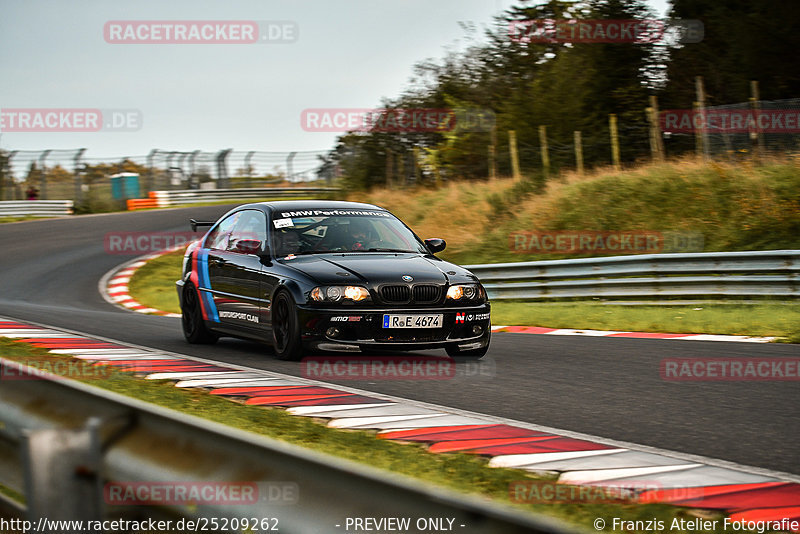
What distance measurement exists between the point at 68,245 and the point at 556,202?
13566 mm

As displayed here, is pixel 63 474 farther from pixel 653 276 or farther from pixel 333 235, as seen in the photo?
pixel 653 276

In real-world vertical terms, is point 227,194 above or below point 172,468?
above

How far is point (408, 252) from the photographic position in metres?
9.19

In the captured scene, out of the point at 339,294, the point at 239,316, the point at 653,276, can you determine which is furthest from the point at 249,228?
the point at 653,276

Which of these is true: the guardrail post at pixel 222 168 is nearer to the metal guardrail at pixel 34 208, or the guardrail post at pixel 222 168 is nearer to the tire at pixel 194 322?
the metal guardrail at pixel 34 208

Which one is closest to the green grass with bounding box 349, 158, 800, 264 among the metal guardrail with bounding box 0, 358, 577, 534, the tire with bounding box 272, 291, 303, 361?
the tire with bounding box 272, 291, 303, 361

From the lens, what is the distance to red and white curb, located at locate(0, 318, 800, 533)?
384 cm

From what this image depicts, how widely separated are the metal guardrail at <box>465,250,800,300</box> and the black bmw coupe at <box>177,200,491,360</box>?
19.7 ft

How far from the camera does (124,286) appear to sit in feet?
67.1

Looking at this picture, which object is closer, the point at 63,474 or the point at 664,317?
the point at 63,474

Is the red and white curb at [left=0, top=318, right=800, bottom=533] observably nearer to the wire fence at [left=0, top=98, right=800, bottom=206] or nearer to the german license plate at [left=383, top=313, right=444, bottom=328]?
the german license plate at [left=383, top=313, right=444, bottom=328]

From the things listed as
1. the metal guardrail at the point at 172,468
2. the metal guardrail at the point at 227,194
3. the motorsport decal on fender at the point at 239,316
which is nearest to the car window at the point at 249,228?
the motorsport decal on fender at the point at 239,316

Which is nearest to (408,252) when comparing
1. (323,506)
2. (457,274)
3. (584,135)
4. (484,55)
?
(457,274)

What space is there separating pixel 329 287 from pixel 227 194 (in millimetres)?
37924
